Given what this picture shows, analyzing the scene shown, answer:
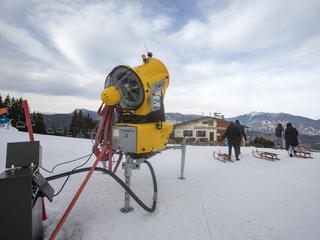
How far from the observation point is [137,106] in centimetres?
354

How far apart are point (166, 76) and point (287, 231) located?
2994mm

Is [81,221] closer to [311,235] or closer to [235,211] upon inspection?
[235,211]

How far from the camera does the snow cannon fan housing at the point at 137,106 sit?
131 inches

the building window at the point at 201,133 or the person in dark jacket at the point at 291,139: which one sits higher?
the building window at the point at 201,133

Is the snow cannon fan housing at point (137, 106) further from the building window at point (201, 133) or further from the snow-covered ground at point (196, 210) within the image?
the building window at point (201, 133)

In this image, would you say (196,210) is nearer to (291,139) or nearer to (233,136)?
(233,136)

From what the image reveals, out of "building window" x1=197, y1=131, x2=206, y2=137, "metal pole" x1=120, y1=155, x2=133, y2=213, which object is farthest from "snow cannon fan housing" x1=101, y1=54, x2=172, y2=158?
"building window" x1=197, y1=131, x2=206, y2=137

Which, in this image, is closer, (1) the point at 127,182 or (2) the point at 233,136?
(1) the point at 127,182

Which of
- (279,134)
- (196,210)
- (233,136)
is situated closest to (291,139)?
(279,134)

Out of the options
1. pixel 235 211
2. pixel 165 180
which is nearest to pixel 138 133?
pixel 235 211

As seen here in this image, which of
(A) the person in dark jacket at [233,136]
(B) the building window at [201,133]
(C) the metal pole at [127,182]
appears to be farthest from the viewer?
(B) the building window at [201,133]

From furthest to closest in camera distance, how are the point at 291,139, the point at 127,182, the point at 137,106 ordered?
the point at 291,139
the point at 137,106
the point at 127,182

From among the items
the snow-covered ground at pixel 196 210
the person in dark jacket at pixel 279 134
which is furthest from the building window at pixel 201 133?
the snow-covered ground at pixel 196 210

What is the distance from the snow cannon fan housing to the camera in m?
3.32
